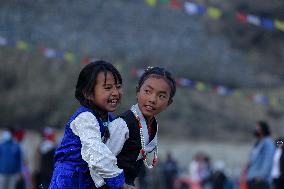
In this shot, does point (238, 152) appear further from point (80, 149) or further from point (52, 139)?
point (80, 149)

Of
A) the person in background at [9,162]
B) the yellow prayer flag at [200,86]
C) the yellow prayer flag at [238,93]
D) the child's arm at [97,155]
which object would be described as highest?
the yellow prayer flag at [200,86]

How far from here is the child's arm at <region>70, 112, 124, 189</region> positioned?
5.27 metres

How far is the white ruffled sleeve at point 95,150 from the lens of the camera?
5270 mm

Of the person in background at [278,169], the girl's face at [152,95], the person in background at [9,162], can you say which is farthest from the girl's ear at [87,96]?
the person in background at [9,162]

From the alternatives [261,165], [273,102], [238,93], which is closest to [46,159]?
[261,165]

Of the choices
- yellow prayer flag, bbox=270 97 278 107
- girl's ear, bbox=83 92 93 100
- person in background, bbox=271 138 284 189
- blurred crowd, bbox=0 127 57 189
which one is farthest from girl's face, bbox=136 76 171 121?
yellow prayer flag, bbox=270 97 278 107

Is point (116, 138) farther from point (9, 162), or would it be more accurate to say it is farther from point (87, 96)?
point (9, 162)

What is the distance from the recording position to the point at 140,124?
5551 mm

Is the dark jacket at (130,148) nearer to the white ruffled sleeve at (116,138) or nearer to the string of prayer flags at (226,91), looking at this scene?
the white ruffled sleeve at (116,138)

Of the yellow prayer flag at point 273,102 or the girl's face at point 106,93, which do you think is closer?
the girl's face at point 106,93

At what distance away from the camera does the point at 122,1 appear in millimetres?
38281

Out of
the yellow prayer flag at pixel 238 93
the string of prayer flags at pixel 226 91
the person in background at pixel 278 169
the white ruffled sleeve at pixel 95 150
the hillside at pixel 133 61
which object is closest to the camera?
the white ruffled sleeve at pixel 95 150

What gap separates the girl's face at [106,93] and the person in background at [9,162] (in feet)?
29.4

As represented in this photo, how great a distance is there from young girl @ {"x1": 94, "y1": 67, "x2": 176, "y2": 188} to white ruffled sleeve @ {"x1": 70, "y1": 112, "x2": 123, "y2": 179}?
4.6 inches
